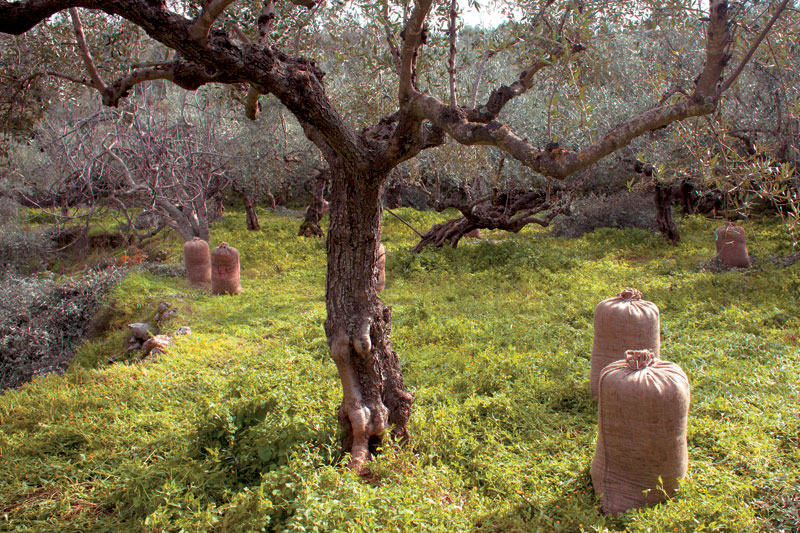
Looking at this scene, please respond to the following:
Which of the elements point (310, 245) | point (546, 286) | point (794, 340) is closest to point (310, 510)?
point (794, 340)

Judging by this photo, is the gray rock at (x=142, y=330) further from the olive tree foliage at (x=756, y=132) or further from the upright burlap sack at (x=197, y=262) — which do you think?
the olive tree foliage at (x=756, y=132)

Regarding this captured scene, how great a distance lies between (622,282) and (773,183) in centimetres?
720

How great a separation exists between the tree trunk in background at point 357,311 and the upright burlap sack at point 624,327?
6.82 feet

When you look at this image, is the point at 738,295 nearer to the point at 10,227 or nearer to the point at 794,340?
the point at 794,340

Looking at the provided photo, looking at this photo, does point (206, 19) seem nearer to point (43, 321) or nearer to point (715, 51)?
point (715, 51)

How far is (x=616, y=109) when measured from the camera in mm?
14016

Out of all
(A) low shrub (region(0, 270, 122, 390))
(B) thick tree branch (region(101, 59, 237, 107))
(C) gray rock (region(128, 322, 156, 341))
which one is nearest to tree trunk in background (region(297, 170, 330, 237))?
(A) low shrub (region(0, 270, 122, 390))

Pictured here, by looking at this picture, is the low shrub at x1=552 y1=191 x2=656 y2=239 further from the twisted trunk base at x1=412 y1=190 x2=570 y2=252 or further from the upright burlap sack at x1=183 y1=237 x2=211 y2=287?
the upright burlap sack at x1=183 y1=237 x2=211 y2=287

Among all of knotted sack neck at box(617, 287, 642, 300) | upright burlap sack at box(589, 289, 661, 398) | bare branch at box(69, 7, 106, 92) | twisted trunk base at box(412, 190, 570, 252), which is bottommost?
upright burlap sack at box(589, 289, 661, 398)

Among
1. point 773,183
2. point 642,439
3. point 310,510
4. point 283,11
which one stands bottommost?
point 310,510

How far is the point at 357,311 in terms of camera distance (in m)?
4.88

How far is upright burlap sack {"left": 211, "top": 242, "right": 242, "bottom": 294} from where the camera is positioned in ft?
37.2

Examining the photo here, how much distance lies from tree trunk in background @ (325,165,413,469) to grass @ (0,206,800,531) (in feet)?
1.05

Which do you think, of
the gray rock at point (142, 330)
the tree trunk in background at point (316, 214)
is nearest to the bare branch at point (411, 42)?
the gray rock at point (142, 330)
